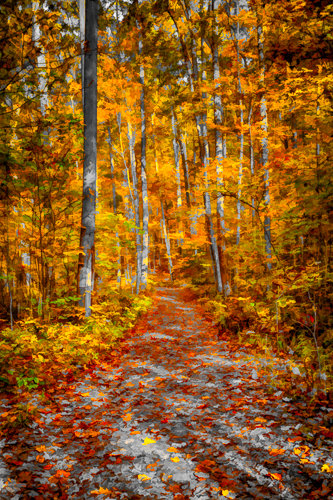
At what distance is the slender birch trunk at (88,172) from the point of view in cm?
734

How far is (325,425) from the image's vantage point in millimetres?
3672

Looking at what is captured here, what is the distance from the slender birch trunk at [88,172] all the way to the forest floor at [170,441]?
226 centimetres

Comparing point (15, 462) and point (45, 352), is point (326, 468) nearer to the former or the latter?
point (15, 462)

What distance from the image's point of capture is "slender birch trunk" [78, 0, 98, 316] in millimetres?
7344

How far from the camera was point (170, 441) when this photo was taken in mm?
3602

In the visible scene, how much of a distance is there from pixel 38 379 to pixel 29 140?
14.7ft

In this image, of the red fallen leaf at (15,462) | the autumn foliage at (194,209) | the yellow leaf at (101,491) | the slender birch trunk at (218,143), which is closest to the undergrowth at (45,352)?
the autumn foliage at (194,209)

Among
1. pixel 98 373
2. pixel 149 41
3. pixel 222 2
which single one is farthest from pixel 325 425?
pixel 149 41

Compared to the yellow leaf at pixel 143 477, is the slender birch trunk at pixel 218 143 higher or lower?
higher

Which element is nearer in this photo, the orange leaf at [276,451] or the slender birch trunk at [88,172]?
the orange leaf at [276,451]

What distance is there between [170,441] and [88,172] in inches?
242

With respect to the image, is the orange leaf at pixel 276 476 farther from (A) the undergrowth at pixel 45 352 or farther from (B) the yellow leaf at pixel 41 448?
(A) the undergrowth at pixel 45 352

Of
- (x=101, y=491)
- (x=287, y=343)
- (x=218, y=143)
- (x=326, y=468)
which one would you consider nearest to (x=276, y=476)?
(x=326, y=468)

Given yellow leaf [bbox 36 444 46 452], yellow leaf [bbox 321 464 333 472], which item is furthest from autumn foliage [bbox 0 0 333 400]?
yellow leaf [bbox 321 464 333 472]
